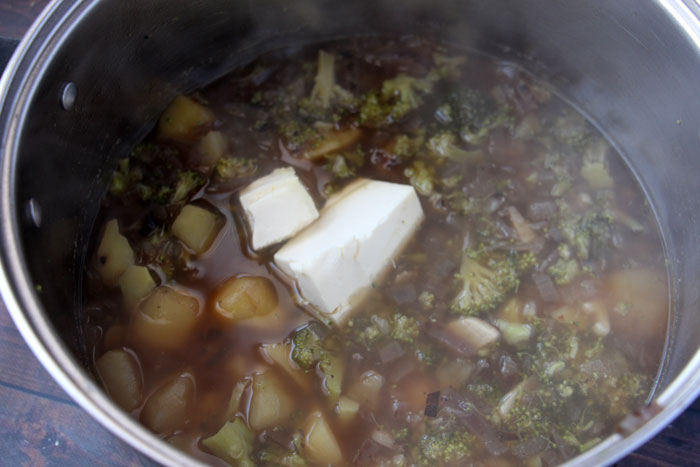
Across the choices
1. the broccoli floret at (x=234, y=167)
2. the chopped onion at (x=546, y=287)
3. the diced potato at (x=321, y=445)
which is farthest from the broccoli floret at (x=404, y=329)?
the broccoli floret at (x=234, y=167)

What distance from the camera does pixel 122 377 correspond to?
2.46 metres

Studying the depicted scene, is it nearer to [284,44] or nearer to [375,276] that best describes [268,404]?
[375,276]

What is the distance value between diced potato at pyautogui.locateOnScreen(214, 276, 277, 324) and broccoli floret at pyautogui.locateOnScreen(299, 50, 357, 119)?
103cm

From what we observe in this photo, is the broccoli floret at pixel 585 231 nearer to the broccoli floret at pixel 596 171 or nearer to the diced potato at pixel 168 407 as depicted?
the broccoli floret at pixel 596 171

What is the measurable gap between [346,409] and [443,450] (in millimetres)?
429

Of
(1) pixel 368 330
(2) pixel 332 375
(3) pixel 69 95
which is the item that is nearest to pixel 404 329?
(1) pixel 368 330

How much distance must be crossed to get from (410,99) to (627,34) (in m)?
1.09

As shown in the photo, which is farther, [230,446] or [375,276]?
[375,276]

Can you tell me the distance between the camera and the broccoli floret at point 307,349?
2.48 meters

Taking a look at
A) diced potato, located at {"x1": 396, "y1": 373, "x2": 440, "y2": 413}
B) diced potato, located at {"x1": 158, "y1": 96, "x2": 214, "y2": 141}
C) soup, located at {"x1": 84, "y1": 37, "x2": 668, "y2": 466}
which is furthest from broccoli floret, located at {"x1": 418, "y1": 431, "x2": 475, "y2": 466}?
diced potato, located at {"x1": 158, "y1": 96, "x2": 214, "y2": 141}

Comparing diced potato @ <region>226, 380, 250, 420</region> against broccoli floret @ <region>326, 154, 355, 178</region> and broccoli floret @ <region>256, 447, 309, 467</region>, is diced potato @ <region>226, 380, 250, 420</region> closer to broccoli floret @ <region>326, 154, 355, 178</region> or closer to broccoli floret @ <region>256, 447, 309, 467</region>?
broccoli floret @ <region>256, 447, 309, 467</region>

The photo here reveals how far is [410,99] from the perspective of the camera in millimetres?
3146

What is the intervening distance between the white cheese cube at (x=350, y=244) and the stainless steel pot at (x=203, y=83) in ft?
3.21

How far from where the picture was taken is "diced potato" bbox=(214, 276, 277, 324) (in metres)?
2.58
